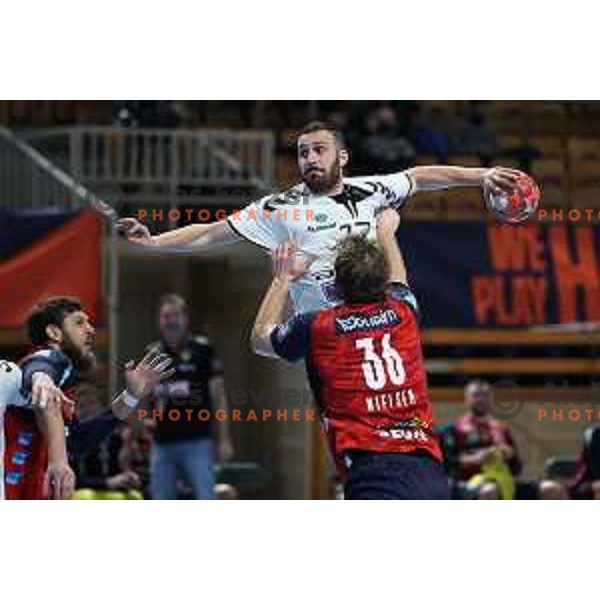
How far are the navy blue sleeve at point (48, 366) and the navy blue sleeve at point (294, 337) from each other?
116 centimetres

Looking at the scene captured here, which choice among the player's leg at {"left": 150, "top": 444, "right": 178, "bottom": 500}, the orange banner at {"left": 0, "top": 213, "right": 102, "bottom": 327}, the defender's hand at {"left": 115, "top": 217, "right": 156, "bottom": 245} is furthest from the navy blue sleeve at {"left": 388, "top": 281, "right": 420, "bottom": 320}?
the orange banner at {"left": 0, "top": 213, "right": 102, "bottom": 327}

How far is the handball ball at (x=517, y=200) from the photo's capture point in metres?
11.2

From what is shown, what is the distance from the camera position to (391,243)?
10773mm

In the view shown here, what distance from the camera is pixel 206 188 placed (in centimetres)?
1406

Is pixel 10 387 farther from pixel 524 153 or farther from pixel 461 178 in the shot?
pixel 524 153

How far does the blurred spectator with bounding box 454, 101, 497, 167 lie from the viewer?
647 inches

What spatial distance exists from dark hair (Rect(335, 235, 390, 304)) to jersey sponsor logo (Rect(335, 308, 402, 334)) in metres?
0.07

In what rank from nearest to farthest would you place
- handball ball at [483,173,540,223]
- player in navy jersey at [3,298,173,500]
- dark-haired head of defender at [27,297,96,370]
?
player in navy jersey at [3,298,173,500], dark-haired head of defender at [27,297,96,370], handball ball at [483,173,540,223]

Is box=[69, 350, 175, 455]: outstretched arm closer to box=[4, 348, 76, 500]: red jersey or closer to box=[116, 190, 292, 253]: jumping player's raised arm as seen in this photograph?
box=[4, 348, 76, 500]: red jersey

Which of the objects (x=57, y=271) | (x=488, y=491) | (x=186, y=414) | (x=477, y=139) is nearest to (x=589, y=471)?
(x=488, y=491)

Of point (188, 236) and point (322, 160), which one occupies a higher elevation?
point (322, 160)

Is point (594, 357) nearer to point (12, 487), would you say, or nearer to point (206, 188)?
point (206, 188)

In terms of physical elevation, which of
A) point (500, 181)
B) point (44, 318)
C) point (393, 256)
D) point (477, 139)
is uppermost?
point (477, 139)

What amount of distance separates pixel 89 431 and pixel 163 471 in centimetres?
182
